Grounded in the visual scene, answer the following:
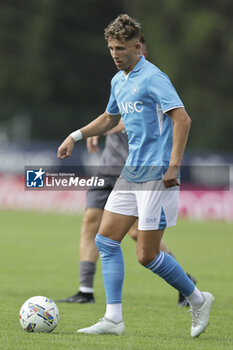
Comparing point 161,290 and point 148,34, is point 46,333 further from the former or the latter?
point 148,34

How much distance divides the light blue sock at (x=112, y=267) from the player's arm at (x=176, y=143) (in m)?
0.70

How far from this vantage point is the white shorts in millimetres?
6465

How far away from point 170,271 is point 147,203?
1.77 ft

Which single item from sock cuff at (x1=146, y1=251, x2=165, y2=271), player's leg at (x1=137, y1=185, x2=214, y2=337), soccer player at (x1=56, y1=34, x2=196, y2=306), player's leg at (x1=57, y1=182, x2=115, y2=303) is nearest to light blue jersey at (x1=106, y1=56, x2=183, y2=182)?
player's leg at (x1=137, y1=185, x2=214, y2=337)

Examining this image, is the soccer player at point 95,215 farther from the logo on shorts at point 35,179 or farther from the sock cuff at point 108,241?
the sock cuff at point 108,241

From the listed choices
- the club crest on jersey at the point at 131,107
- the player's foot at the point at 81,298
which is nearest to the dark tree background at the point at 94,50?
the player's foot at the point at 81,298

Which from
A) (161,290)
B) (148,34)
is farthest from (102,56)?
(161,290)

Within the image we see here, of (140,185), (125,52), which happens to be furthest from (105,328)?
(125,52)

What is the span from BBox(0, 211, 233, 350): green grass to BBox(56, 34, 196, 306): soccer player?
0.93 feet

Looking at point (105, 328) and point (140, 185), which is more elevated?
point (140, 185)

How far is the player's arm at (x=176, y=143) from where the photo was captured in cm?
616

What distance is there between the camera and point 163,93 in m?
6.28

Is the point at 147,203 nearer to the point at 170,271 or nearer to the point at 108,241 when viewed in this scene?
the point at 108,241

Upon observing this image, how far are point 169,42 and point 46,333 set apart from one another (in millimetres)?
35992
